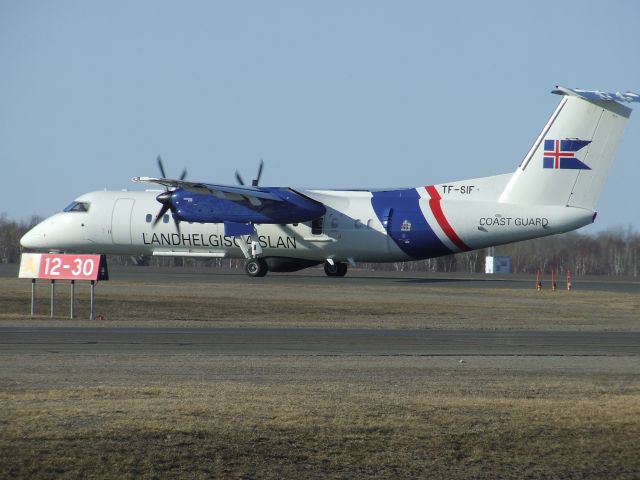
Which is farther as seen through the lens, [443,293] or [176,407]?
[443,293]

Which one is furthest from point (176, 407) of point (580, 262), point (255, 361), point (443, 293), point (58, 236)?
point (580, 262)

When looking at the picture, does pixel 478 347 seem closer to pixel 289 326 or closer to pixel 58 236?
pixel 289 326

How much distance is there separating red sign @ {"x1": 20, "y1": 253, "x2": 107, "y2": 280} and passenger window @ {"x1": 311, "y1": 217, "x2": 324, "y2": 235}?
19.3 metres

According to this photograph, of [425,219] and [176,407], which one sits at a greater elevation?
[425,219]

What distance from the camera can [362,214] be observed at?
5316 cm

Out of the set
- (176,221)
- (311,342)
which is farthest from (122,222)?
(311,342)

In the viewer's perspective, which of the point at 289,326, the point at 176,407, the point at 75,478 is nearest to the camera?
the point at 75,478

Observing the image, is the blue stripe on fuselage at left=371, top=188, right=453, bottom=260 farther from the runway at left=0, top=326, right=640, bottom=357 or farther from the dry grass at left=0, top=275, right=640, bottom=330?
the runway at left=0, top=326, right=640, bottom=357

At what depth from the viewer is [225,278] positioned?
55.8m

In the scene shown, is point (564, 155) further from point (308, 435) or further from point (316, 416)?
point (308, 435)

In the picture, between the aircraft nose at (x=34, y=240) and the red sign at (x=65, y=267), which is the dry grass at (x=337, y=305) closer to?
the red sign at (x=65, y=267)

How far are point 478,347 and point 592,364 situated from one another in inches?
149

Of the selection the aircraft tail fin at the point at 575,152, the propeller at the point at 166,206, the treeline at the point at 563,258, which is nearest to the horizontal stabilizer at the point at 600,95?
the aircraft tail fin at the point at 575,152

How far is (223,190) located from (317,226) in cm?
494
